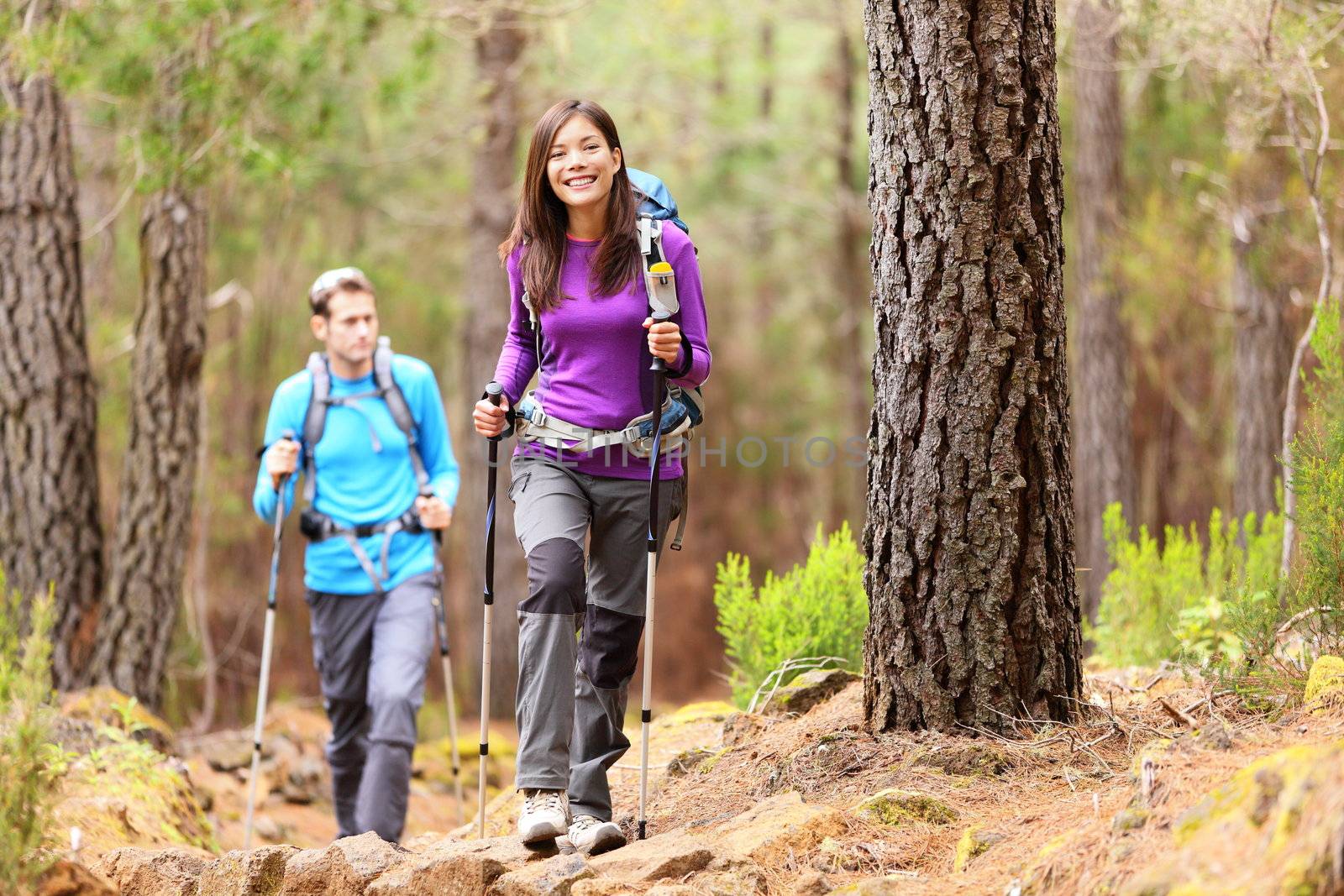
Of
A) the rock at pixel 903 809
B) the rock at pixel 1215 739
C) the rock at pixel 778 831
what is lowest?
the rock at pixel 778 831

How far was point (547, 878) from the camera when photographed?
3127mm

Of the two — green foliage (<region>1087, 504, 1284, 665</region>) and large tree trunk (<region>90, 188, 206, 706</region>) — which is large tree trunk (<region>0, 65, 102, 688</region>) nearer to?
large tree trunk (<region>90, 188, 206, 706</region>)

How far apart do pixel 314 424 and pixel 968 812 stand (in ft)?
10.7

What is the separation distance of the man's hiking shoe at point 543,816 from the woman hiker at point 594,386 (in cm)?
14

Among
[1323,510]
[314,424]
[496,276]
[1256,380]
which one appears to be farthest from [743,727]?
[496,276]

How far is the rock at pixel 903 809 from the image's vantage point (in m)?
3.40

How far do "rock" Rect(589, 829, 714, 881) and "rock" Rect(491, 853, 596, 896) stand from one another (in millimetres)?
52

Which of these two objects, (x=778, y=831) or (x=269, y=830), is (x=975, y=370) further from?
(x=269, y=830)

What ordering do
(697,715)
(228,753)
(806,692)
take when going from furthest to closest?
(228,753)
(697,715)
(806,692)

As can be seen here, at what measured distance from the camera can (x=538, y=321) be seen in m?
3.96

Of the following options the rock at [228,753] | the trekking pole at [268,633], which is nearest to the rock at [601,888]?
the trekking pole at [268,633]

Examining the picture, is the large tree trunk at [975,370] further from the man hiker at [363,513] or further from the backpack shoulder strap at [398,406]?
the backpack shoulder strap at [398,406]

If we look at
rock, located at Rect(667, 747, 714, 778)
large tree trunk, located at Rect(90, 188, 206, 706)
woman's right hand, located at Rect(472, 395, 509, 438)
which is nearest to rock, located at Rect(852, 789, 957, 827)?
rock, located at Rect(667, 747, 714, 778)

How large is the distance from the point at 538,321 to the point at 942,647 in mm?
1584
